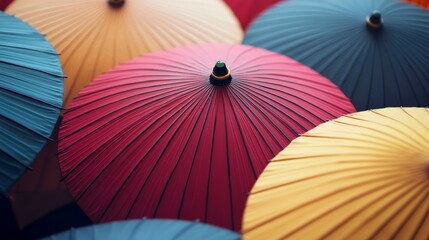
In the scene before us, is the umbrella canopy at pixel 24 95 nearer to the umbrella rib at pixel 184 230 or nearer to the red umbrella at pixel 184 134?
the red umbrella at pixel 184 134

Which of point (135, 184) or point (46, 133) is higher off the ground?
point (46, 133)

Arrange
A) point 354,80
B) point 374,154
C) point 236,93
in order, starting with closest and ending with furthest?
point 374,154, point 236,93, point 354,80

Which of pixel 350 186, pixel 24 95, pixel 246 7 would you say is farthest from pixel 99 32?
pixel 350 186

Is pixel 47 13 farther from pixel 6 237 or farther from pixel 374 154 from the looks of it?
pixel 374 154

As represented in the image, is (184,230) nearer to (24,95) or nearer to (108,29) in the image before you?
(24,95)

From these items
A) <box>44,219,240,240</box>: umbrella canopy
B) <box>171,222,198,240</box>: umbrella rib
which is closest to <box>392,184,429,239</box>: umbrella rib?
<box>44,219,240,240</box>: umbrella canopy

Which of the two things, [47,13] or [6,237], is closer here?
[6,237]

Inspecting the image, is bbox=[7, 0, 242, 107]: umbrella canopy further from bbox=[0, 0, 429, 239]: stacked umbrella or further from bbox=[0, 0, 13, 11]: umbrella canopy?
bbox=[0, 0, 13, 11]: umbrella canopy

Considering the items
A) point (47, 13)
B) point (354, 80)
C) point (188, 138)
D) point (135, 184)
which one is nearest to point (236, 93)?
point (188, 138)
